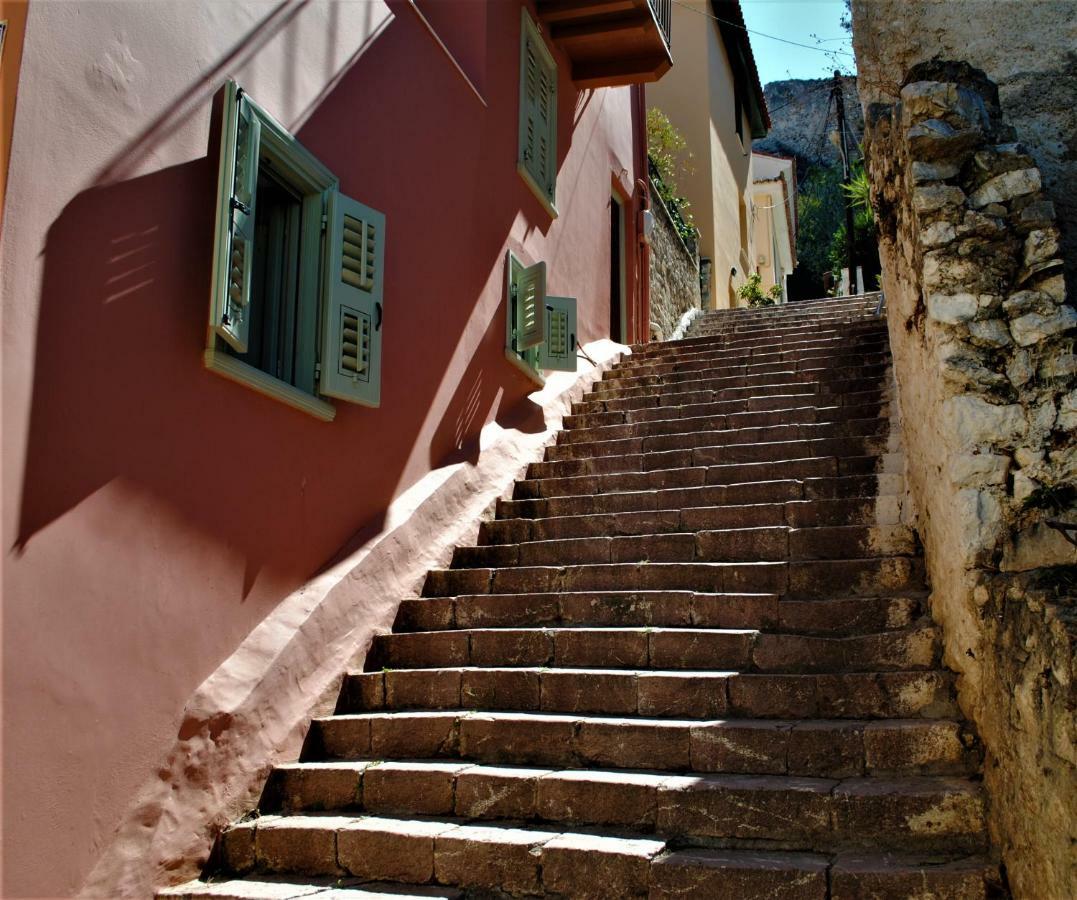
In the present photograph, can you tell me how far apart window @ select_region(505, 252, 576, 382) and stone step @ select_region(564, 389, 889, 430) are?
571 mm

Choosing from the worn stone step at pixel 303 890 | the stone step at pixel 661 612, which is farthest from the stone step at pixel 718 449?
the worn stone step at pixel 303 890

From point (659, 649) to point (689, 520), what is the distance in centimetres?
140

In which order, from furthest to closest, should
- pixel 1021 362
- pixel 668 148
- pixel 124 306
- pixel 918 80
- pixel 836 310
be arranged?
pixel 668 148
pixel 836 310
pixel 918 80
pixel 124 306
pixel 1021 362

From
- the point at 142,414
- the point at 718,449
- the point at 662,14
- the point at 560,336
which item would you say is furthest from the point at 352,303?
the point at 662,14

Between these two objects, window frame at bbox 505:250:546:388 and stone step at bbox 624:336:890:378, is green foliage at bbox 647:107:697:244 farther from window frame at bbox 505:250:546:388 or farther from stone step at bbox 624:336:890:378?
window frame at bbox 505:250:546:388

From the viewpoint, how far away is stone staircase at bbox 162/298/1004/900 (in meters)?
3.60

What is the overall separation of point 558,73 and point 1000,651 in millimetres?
8269

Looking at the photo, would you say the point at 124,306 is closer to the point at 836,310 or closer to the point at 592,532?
the point at 592,532

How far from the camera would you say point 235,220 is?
4.54m

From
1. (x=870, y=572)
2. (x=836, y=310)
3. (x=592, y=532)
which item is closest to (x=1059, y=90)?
(x=870, y=572)

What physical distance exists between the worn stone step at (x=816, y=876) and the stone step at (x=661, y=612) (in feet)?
4.45

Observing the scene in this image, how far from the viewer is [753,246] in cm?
2583

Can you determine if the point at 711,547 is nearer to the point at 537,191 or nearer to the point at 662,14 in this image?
the point at 537,191

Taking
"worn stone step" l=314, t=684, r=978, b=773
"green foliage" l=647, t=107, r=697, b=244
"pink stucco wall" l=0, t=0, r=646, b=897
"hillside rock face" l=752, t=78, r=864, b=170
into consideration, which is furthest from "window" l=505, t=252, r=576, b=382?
"hillside rock face" l=752, t=78, r=864, b=170
